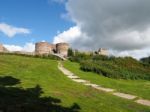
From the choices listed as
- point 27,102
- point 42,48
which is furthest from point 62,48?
point 27,102

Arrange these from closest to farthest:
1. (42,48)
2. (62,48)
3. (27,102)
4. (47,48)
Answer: (27,102) → (62,48) → (42,48) → (47,48)

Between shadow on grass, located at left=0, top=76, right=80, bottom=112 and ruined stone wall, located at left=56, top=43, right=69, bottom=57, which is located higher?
ruined stone wall, located at left=56, top=43, right=69, bottom=57

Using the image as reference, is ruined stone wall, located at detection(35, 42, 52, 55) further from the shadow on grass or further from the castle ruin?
the shadow on grass

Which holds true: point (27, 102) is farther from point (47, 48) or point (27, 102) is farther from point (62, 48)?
point (47, 48)

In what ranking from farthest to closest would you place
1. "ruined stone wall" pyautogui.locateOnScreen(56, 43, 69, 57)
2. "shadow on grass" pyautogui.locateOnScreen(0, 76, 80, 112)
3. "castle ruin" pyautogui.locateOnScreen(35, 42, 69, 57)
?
"ruined stone wall" pyautogui.locateOnScreen(56, 43, 69, 57) → "castle ruin" pyautogui.locateOnScreen(35, 42, 69, 57) → "shadow on grass" pyautogui.locateOnScreen(0, 76, 80, 112)

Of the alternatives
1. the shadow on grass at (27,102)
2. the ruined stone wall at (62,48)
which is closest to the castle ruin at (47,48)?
the ruined stone wall at (62,48)

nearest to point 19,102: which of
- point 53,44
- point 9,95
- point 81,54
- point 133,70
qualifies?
point 9,95

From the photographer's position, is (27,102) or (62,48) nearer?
(27,102)

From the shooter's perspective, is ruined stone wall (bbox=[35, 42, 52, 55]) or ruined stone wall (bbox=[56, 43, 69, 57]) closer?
ruined stone wall (bbox=[35, 42, 52, 55])

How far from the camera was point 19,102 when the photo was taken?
12789mm

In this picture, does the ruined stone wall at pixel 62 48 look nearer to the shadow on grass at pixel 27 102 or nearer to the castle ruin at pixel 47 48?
the castle ruin at pixel 47 48

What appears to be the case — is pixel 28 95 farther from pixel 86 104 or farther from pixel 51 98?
pixel 86 104

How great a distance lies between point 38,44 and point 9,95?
44461 millimetres

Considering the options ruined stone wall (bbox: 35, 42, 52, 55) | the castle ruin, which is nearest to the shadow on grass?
the castle ruin
